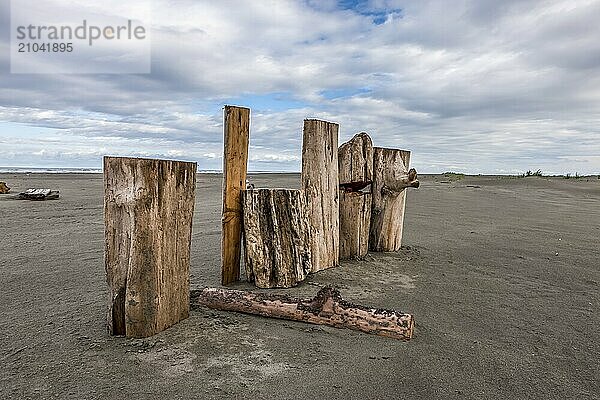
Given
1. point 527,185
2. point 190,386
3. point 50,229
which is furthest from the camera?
point 527,185

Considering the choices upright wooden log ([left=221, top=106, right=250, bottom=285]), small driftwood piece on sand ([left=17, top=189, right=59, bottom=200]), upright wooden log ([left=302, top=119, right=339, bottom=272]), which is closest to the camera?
upright wooden log ([left=221, top=106, right=250, bottom=285])

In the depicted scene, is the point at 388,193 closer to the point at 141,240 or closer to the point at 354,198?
the point at 354,198

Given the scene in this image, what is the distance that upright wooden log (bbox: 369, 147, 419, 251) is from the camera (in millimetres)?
5707

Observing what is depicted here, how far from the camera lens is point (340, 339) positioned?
10.2ft

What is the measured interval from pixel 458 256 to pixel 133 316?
4426 mm

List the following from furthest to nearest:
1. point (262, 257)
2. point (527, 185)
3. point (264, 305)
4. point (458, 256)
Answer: point (527, 185), point (458, 256), point (262, 257), point (264, 305)

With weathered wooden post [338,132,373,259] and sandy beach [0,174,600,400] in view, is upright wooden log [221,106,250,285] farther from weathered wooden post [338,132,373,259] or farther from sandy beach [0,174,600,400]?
weathered wooden post [338,132,373,259]

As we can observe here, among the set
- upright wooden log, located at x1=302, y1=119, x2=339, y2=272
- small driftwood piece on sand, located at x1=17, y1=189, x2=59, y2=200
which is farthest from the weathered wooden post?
small driftwood piece on sand, located at x1=17, y1=189, x2=59, y2=200

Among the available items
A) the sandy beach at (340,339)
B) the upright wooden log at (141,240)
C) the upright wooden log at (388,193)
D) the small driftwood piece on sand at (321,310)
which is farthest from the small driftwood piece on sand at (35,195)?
the upright wooden log at (141,240)

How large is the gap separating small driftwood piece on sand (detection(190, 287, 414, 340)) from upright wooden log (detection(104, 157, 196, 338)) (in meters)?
0.50

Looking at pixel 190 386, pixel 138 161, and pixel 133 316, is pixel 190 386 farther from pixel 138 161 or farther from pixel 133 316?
pixel 138 161

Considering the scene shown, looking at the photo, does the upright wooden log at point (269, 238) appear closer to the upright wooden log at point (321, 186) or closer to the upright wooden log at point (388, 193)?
the upright wooden log at point (321, 186)

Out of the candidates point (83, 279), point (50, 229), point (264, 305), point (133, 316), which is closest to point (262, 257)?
point (264, 305)

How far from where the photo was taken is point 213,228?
26.0ft
